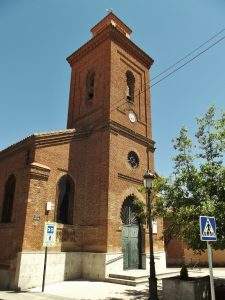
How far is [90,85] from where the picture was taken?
2106 cm

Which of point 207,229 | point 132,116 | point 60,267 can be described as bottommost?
point 60,267

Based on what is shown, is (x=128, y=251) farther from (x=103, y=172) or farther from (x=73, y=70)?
(x=73, y=70)

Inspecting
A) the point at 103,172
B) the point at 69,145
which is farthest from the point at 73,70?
the point at 103,172

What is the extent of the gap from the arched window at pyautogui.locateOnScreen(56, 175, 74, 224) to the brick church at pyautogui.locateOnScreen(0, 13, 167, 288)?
0.05 metres

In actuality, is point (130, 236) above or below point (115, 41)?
below

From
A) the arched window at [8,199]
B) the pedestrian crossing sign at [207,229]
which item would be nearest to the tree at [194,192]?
the pedestrian crossing sign at [207,229]

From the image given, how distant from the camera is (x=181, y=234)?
10.8 metres

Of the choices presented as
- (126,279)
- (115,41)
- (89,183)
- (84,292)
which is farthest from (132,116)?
(84,292)

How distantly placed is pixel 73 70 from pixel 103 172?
31.3ft

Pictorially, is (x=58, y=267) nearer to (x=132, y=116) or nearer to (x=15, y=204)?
(x=15, y=204)

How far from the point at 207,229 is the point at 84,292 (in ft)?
21.4

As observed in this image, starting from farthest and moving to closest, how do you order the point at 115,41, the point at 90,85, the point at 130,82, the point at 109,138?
the point at 90,85 → the point at 130,82 → the point at 115,41 → the point at 109,138

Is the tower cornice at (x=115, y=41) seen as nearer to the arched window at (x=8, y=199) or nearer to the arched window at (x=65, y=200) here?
the arched window at (x=65, y=200)

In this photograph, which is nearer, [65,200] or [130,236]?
[65,200]
